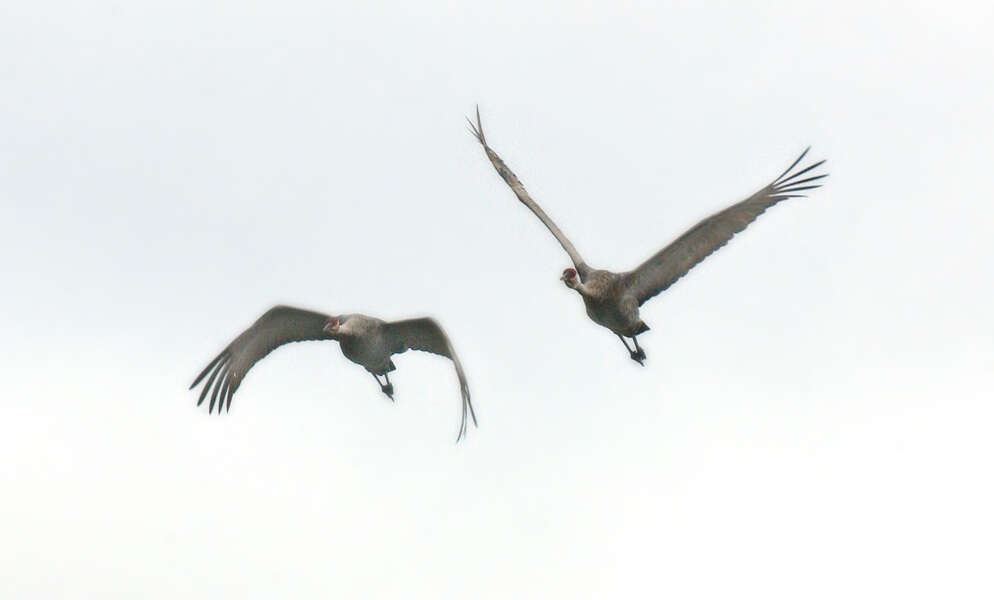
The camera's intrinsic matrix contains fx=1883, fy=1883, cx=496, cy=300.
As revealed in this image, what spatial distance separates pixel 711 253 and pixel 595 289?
6.00 feet

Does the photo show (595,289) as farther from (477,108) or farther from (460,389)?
(477,108)

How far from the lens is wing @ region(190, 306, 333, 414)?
3047cm

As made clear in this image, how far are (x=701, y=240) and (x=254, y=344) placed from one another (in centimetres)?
771

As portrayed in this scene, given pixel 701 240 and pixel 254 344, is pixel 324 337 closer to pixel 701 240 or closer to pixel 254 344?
pixel 254 344

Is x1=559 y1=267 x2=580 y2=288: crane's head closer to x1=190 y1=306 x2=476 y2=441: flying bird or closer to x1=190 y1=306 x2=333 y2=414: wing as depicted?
x1=190 y1=306 x2=476 y2=441: flying bird

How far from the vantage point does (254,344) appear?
30.9 metres

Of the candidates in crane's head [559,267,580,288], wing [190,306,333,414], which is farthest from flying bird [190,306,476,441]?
crane's head [559,267,580,288]

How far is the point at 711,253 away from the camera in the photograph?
28.3 m

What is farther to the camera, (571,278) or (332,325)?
(332,325)

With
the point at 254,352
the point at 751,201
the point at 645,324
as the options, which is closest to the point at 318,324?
the point at 254,352

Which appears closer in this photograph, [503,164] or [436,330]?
[436,330]

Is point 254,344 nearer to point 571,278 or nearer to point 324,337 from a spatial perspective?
point 324,337

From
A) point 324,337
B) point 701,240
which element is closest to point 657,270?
point 701,240

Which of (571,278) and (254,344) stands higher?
(254,344)
